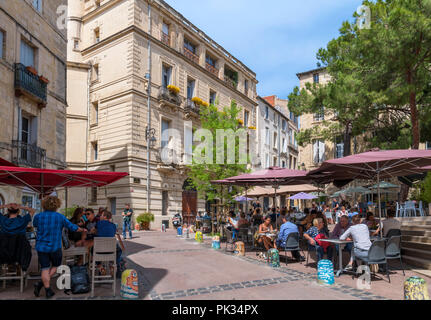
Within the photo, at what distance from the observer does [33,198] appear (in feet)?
46.6

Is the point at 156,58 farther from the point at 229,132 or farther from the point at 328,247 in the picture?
the point at 328,247

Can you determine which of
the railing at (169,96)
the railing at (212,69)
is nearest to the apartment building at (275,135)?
the railing at (212,69)

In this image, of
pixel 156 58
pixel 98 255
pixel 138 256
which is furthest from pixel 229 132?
pixel 98 255

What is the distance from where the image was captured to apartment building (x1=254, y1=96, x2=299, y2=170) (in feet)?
128

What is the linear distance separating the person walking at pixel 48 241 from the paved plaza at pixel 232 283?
398 mm

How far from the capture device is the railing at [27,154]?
523 inches

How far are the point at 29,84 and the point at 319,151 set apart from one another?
2714 centimetres

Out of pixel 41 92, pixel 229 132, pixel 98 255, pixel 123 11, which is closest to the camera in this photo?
pixel 98 255

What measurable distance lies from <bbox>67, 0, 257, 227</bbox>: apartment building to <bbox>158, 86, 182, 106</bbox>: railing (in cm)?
7

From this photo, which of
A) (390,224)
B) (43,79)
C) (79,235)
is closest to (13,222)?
(79,235)

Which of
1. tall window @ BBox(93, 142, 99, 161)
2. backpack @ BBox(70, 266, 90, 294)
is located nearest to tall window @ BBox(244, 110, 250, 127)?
tall window @ BBox(93, 142, 99, 161)

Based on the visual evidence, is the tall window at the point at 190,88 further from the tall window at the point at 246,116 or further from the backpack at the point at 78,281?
the backpack at the point at 78,281
